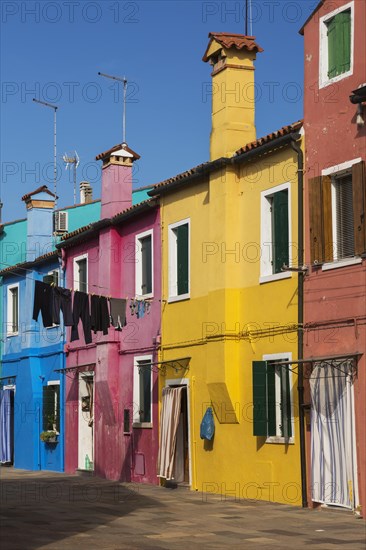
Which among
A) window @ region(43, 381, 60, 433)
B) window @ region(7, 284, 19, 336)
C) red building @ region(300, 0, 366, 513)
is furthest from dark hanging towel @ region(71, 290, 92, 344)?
window @ region(7, 284, 19, 336)

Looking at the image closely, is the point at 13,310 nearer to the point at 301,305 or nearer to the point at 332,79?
the point at 301,305

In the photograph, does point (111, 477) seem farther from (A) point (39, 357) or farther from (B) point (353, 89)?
(B) point (353, 89)

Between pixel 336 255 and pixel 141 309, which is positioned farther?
pixel 141 309

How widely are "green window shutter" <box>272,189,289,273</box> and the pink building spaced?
467 centimetres

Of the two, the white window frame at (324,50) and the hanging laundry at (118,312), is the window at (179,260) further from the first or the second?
the white window frame at (324,50)

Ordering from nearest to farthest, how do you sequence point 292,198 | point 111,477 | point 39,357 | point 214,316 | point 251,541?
point 251,541
point 292,198
point 214,316
point 111,477
point 39,357

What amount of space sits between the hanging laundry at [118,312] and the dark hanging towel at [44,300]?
1.33m

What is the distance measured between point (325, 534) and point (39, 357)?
17.3 metres

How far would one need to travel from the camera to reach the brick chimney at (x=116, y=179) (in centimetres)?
2625

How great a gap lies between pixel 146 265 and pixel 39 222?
29.1 ft

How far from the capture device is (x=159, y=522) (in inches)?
632

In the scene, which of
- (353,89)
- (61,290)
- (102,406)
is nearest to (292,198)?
(353,89)

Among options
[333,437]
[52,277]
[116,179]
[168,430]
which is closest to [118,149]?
[116,179]

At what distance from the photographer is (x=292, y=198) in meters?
18.7
